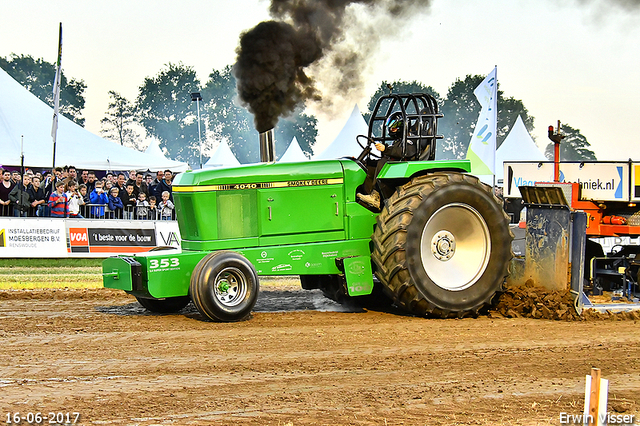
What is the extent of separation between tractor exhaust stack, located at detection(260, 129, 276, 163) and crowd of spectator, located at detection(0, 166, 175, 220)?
505cm

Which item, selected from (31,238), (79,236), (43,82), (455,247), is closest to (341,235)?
(455,247)

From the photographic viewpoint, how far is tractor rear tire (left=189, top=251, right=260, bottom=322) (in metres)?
6.99

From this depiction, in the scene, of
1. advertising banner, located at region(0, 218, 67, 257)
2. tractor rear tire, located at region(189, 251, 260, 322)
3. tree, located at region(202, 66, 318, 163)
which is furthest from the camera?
tree, located at region(202, 66, 318, 163)

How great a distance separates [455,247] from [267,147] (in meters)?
2.80

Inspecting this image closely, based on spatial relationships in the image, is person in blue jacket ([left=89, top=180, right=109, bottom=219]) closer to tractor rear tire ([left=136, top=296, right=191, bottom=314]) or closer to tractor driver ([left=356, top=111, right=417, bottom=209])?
tractor rear tire ([left=136, top=296, right=191, bottom=314])

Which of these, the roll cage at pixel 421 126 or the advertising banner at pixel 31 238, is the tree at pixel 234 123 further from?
the roll cage at pixel 421 126

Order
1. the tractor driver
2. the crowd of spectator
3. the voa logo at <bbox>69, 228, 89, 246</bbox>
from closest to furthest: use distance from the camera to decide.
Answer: the tractor driver, the voa logo at <bbox>69, 228, 89, 246</bbox>, the crowd of spectator

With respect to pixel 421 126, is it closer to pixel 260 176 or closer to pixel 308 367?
pixel 260 176

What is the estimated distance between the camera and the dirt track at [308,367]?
4289 mm

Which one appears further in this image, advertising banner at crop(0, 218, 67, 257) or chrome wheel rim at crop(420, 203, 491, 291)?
advertising banner at crop(0, 218, 67, 257)

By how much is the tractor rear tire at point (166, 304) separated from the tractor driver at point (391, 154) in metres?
2.43

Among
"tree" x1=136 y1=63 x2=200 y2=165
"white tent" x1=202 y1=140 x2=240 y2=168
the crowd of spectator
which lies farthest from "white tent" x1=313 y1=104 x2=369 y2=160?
"tree" x1=136 y1=63 x2=200 y2=165

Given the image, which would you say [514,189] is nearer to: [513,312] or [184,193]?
[513,312]

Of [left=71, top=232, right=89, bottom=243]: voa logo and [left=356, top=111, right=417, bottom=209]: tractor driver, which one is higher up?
[left=356, top=111, right=417, bottom=209]: tractor driver
